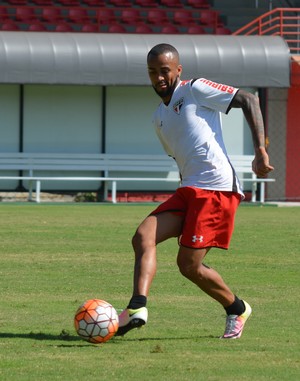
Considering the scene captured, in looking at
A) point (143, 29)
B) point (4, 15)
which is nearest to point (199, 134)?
point (4, 15)

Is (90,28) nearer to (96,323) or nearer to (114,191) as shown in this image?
(114,191)

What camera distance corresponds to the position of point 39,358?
23.6ft

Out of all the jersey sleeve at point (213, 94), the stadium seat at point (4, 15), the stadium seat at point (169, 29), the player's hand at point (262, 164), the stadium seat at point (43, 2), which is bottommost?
the player's hand at point (262, 164)

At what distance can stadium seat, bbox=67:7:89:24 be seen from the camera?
3466cm

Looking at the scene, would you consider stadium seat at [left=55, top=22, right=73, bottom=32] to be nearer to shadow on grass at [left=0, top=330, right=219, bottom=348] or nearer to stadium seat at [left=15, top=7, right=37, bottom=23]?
stadium seat at [left=15, top=7, right=37, bottom=23]

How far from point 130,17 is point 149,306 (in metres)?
26.0

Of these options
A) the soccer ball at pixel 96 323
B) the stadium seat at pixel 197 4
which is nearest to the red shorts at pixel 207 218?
the soccer ball at pixel 96 323

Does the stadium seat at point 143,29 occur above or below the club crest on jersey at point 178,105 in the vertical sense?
above

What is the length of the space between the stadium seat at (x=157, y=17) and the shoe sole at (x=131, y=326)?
27.8 meters

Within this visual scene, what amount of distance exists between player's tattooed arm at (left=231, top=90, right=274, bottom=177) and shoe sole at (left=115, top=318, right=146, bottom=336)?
133cm

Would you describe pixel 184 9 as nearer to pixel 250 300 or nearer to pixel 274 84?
pixel 274 84

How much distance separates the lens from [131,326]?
783 cm

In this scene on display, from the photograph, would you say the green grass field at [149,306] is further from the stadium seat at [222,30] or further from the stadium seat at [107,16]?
the stadium seat at [107,16]

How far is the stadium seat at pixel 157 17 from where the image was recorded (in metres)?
35.1
